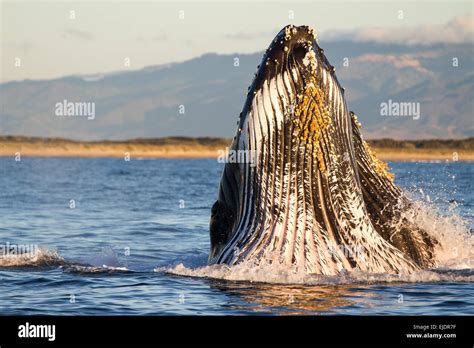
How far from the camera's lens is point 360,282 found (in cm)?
1141

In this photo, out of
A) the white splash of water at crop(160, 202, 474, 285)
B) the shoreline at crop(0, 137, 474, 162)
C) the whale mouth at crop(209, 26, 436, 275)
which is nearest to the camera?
the whale mouth at crop(209, 26, 436, 275)

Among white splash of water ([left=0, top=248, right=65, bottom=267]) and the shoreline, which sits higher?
the shoreline

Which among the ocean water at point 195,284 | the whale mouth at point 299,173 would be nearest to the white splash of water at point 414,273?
the ocean water at point 195,284

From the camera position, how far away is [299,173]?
1116cm

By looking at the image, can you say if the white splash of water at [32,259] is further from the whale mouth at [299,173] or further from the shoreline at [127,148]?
the shoreline at [127,148]

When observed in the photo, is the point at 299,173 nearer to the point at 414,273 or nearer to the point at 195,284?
the point at 414,273

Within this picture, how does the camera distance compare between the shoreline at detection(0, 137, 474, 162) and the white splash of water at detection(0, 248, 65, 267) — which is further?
the shoreline at detection(0, 137, 474, 162)

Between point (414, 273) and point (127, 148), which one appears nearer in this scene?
point (414, 273)

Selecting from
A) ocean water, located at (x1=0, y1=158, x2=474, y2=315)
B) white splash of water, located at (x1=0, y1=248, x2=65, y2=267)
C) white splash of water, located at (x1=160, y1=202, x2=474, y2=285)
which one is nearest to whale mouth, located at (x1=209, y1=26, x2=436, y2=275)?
white splash of water, located at (x1=160, y1=202, x2=474, y2=285)

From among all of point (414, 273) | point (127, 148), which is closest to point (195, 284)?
point (414, 273)

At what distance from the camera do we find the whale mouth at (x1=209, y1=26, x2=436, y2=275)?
430 inches

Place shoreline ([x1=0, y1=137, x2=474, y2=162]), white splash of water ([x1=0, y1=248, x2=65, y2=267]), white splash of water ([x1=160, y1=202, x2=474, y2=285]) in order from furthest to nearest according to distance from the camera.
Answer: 1. shoreline ([x1=0, y1=137, x2=474, y2=162])
2. white splash of water ([x1=0, y1=248, x2=65, y2=267])
3. white splash of water ([x1=160, y1=202, x2=474, y2=285])

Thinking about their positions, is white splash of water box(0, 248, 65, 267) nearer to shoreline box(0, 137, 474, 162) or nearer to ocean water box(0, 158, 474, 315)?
ocean water box(0, 158, 474, 315)
